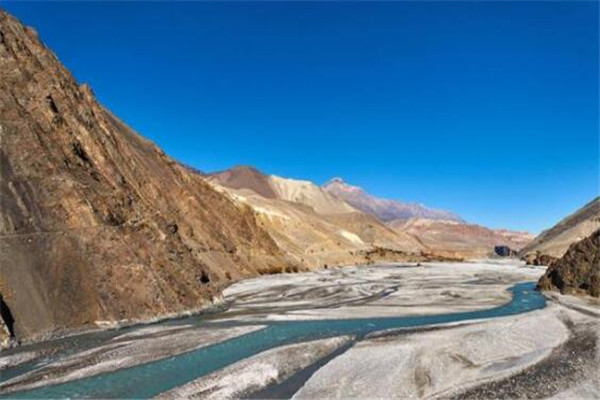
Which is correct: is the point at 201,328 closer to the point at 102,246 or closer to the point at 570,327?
the point at 102,246

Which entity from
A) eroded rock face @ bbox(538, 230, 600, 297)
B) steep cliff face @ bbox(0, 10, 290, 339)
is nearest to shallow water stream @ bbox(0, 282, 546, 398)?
steep cliff face @ bbox(0, 10, 290, 339)

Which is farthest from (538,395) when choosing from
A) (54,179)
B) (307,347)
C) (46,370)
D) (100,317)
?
(54,179)

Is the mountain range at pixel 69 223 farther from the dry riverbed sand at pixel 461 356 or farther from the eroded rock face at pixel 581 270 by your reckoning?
the eroded rock face at pixel 581 270

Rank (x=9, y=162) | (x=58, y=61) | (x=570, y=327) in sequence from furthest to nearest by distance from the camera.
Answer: (x=58, y=61)
(x=9, y=162)
(x=570, y=327)

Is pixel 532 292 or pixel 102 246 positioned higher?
pixel 102 246

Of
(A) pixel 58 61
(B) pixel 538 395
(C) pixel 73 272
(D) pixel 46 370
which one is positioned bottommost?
(B) pixel 538 395

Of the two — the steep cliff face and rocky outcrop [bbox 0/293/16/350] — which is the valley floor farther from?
the steep cliff face
